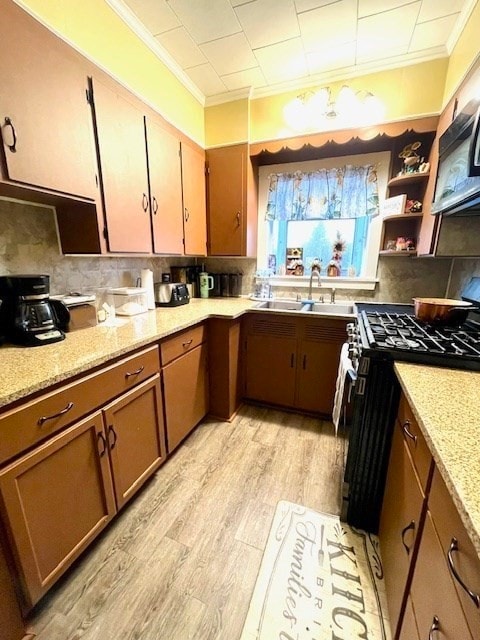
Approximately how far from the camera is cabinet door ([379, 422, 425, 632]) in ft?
2.56

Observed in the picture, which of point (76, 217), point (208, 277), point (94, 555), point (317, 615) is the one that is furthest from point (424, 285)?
point (94, 555)

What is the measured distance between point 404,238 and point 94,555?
2774 mm

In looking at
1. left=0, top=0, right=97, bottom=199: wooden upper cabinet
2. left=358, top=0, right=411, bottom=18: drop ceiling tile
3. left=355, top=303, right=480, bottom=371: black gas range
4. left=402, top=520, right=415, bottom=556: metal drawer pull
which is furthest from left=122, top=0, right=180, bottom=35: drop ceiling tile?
left=402, top=520, right=415, bottom=556: metal drawer pull

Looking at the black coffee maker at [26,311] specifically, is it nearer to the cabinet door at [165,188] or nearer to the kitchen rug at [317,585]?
the cabinet door at [165,188]

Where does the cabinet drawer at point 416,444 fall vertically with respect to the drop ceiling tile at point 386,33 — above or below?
below

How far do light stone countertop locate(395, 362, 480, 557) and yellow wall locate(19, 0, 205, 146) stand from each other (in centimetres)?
206

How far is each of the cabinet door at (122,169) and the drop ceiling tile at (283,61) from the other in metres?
0.99

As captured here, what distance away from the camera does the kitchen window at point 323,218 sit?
229 cm

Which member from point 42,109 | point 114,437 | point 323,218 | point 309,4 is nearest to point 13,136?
point 42,109

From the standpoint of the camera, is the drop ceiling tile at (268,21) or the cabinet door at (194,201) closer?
the drop ceiling tile at (268,21)

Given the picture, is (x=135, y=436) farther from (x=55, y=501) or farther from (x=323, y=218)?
(x=323, y=218)

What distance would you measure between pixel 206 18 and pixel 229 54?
32 centimetres

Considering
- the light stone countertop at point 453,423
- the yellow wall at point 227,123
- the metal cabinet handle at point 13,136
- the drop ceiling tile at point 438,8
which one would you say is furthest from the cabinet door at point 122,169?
the drop ceiling tile at point 438,8

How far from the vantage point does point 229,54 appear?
1863 mm
